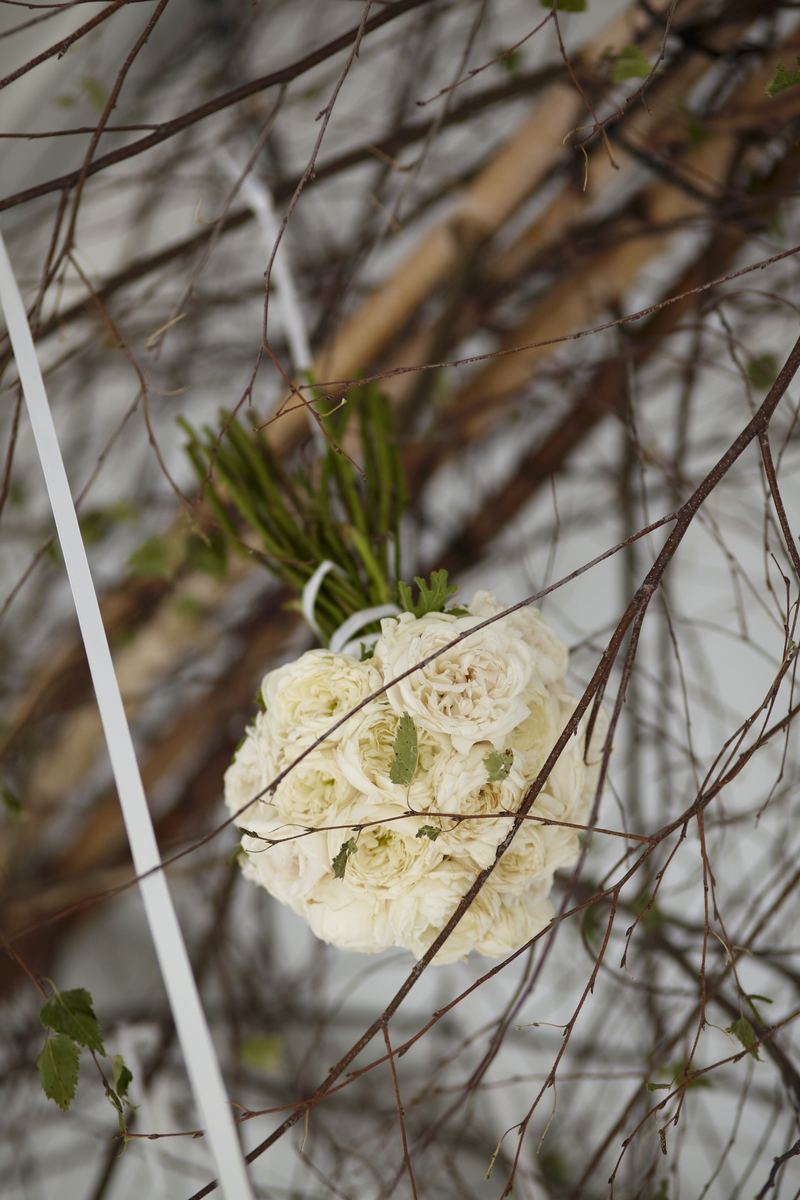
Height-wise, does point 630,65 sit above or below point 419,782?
above

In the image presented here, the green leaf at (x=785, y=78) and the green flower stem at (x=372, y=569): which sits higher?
the green leaf at (x=785, y=78)

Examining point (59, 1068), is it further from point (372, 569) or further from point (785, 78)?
point (785, 78)

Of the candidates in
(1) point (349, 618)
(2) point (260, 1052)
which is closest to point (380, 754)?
(1) point (349, 618)

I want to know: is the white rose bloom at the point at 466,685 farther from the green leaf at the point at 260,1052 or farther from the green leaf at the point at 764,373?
the green leaf at the point at 260,1052

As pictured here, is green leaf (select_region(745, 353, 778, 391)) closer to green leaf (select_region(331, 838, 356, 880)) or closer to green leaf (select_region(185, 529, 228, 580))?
green leaf (select_region(185, 529, 228, 580))

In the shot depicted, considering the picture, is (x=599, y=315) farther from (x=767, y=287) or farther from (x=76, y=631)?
(x=76, y=631)

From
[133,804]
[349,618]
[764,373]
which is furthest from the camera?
[764,373]

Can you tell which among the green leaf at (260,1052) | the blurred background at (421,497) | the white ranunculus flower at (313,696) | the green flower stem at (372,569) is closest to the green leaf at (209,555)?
the blurred background at (421,497)

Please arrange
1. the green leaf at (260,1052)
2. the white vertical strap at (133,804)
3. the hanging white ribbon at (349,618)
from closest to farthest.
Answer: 1. the white vertical strap at (133,804)
2. the hanging white ribbon at (349,618)
3. the green leaf at (260,1052)
